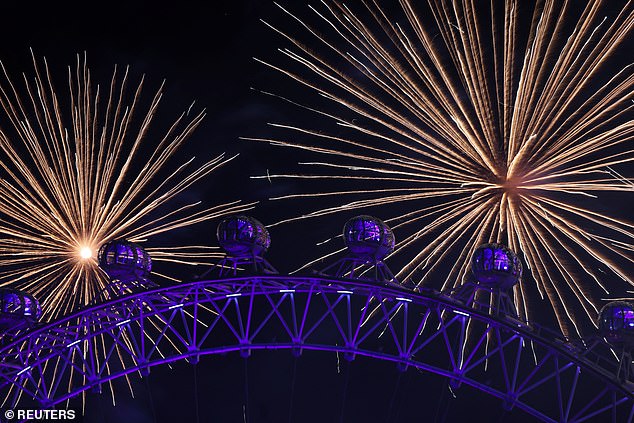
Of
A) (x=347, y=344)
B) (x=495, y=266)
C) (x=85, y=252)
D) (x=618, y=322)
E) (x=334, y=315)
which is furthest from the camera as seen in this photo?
(x=85, y=252)

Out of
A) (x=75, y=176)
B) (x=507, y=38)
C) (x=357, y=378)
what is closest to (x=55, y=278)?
(x=75, y=176)

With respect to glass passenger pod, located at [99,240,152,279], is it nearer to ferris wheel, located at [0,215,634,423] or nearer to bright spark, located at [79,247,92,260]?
ferris wheel, located at [0,215,634,423]

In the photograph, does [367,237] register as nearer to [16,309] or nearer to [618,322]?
[618,322]

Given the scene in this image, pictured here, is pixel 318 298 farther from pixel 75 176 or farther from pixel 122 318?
pixel 122 318

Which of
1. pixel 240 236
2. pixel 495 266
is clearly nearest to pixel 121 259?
pixel 240 236

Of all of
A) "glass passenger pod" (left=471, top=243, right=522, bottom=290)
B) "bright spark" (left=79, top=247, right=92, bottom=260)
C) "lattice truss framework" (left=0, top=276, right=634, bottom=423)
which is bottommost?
"lattice truss framework" (left=0, top=276, right=634, bottom=423)

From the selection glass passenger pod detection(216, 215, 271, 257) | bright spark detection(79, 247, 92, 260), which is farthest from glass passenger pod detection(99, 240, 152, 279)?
bright spark detection(79, 247, 92, 260)

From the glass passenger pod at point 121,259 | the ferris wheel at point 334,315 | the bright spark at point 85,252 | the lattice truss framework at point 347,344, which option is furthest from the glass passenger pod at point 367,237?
the bright spark at point 85,252
